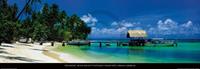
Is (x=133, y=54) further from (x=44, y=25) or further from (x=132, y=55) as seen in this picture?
(x=44, y=25)

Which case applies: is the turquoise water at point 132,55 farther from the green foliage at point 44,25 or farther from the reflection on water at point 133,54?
the green foliage at point 44,25

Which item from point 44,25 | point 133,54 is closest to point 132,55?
point 133,54

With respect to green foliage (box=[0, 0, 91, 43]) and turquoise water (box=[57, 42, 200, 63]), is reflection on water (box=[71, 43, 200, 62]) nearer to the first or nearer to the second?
turquoise water (box=[57, 42, 200, 63])

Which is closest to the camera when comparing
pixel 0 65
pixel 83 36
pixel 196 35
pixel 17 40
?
pixel 0 65

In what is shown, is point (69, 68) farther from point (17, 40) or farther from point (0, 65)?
point (17, 40)

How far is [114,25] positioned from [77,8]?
650mm

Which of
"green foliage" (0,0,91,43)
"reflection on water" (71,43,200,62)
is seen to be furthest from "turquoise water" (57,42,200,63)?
"green foliage" (0,0,91,43)

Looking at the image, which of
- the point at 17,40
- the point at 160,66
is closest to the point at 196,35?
the point at 160,66

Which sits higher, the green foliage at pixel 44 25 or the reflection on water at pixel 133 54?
the green foliage at pixel 44 25

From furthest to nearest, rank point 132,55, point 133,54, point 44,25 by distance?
point 44,25, point 132,55, point 133,54

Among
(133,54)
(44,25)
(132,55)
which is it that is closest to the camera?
(133,54)

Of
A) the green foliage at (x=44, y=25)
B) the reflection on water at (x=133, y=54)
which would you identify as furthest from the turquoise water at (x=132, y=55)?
the green foliage at (x=44, y=25)

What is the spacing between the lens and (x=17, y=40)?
419 inches

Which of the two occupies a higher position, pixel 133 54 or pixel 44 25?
pixel 44 25
